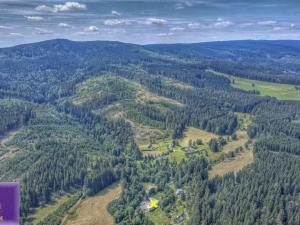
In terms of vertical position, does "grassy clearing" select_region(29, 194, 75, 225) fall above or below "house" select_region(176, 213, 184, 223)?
below

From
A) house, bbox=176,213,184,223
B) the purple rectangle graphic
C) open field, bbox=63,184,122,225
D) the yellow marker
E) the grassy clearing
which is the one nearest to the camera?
the purple rectangle graphic

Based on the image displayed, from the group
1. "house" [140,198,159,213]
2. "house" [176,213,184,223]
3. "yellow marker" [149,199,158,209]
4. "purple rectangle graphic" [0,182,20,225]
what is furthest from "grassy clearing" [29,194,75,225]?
"purple rectangle graphic" [0,182,20,225]

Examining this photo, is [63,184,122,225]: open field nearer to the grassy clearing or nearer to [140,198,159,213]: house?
the grassy clearing

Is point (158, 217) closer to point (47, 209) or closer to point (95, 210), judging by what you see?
point (95, 210)

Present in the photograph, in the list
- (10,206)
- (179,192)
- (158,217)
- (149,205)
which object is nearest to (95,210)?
(149,205)

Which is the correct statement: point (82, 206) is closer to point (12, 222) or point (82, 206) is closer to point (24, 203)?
point (24, 203)

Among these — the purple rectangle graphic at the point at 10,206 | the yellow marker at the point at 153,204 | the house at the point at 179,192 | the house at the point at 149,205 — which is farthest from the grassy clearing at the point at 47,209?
the purple rectangle graphic at the point at 10,206
